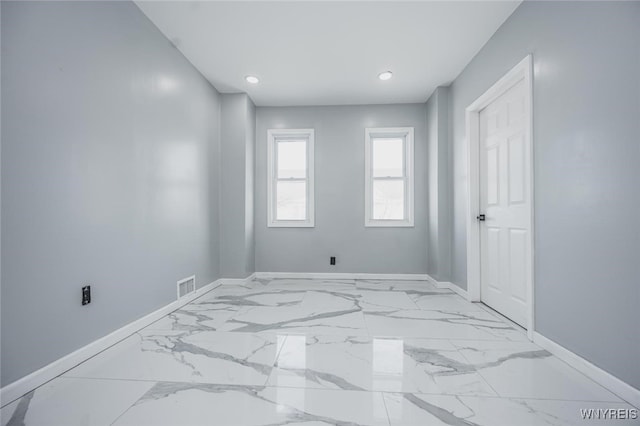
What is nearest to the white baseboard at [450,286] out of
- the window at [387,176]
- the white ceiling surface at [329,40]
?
the window at [387,176]

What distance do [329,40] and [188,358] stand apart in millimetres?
2843

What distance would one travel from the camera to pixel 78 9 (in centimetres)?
172

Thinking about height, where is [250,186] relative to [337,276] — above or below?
above

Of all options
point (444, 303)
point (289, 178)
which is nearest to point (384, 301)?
point (444, 303)

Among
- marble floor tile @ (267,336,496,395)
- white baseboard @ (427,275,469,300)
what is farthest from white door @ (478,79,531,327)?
marble floor tile @ (267,336,496,395)

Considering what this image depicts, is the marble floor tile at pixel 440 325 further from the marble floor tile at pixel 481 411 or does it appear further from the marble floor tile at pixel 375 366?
the marble floor tile at pixel 481 411

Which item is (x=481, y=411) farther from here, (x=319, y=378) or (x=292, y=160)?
(x=292, y=160)

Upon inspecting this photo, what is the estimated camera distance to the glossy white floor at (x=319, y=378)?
4.16 ft

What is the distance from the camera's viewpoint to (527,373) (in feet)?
5.30

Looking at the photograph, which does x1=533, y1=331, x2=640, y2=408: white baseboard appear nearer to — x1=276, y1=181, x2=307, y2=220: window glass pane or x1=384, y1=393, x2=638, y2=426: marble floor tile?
x1=384, y1=393, x2=638, y2=426: marble floor tile

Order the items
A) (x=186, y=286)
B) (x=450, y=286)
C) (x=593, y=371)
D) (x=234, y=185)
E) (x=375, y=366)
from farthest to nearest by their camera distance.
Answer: (x=234, y=185)
(x=450, y=286)
(x=186, y=286)
(x=375, y=366)
(x=593, y=371)

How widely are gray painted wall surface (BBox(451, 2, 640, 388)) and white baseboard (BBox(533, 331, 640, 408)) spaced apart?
0.04 meters

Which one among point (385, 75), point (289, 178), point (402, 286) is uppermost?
point (385, 75)

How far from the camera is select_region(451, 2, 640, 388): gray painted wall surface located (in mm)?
1364
